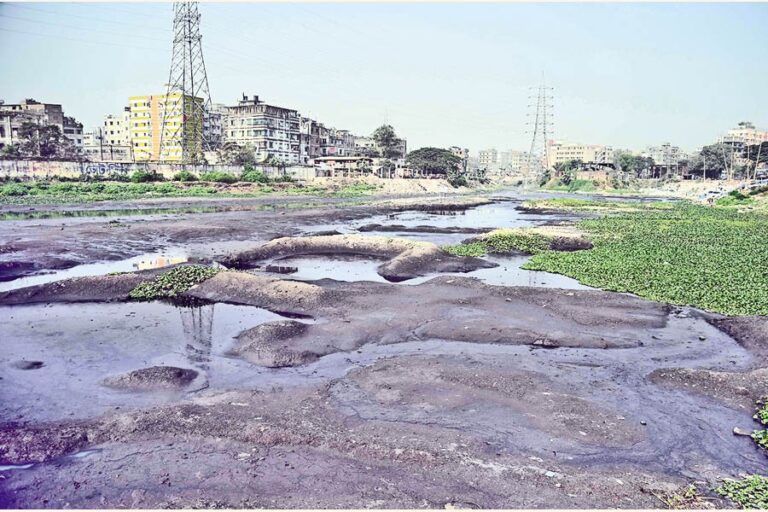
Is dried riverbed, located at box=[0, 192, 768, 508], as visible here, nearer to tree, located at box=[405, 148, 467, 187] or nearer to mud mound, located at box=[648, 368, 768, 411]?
mud mound, located at box=[648, 368, 768, 411]

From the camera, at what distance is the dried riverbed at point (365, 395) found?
7.81 meters

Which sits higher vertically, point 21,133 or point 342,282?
point 21,133

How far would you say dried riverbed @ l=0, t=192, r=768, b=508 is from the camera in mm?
7809

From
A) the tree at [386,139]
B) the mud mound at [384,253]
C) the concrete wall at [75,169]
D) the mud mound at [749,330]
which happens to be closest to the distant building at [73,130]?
the concrete wall at [75,169]

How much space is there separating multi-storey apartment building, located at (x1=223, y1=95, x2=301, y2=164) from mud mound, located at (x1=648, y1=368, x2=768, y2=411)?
11135cm

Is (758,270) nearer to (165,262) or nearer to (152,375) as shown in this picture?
(152,375)

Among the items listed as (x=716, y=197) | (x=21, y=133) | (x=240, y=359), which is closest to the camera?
(x=240, y=359)

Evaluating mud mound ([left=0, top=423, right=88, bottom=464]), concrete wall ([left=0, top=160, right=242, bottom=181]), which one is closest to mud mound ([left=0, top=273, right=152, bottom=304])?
mud mound ([left=0, top=423, right=88, bottom=464])

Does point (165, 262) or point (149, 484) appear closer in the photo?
point (149, 484)

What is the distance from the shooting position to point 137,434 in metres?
9.20

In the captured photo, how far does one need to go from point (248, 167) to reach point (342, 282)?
259ft

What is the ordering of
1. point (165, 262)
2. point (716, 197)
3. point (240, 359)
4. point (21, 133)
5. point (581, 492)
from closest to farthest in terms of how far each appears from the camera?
point (581, 492) → point (240, 359) → point (165, 262) → point (716, 197) → point (21, 133)

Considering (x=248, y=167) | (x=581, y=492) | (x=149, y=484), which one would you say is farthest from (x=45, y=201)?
(x=581, y=492)

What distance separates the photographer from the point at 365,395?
10984 millimetres
